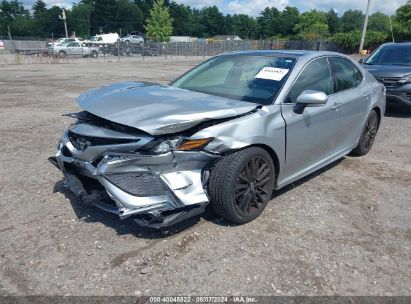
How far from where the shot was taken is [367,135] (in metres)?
5.55

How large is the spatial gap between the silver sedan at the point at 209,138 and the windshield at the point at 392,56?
17.7 ft

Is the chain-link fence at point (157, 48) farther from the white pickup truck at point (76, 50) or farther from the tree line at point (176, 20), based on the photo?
the tree line at point (176, 20)

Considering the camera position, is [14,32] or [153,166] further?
[14,32]

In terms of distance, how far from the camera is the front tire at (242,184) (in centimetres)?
321

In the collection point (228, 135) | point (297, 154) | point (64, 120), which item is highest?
point (228, 135)

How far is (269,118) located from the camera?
11.6 feet

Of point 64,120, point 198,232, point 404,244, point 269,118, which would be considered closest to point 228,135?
point 269,118

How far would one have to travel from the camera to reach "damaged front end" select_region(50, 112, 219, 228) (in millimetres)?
2975

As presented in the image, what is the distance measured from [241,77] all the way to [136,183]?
73.6 inches

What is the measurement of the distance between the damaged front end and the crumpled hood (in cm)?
11

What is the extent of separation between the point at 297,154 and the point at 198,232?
4.38 ft

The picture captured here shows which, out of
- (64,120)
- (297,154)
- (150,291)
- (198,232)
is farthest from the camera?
(64,120)

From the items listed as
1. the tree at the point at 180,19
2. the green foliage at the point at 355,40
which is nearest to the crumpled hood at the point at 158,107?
the green foliage at the point at 355,40

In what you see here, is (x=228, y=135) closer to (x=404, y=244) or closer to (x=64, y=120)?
(x=404, y=244)
